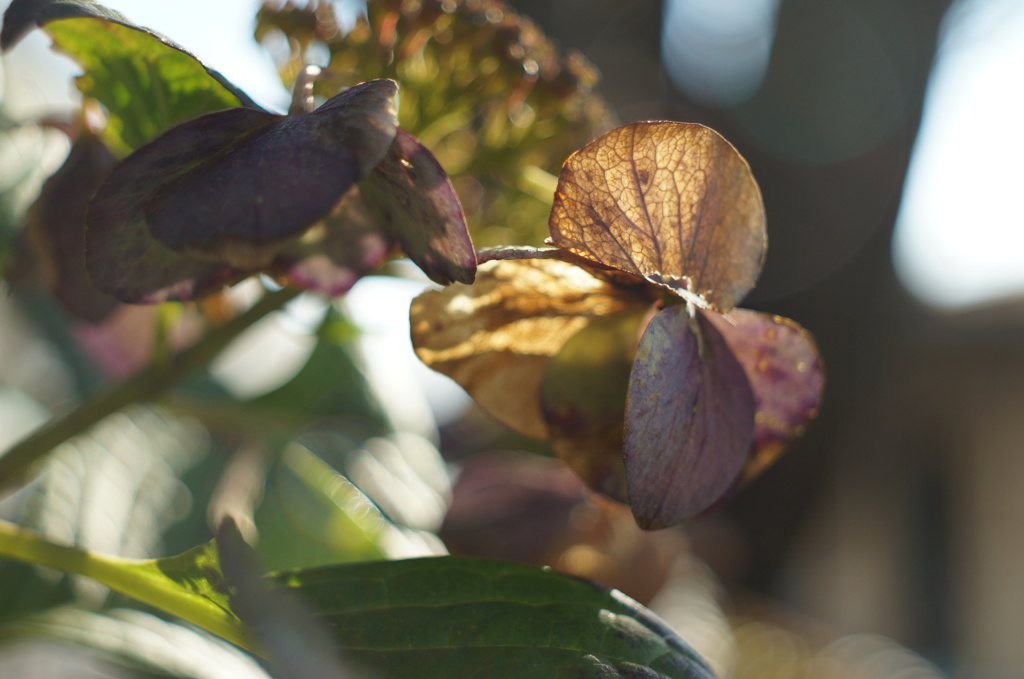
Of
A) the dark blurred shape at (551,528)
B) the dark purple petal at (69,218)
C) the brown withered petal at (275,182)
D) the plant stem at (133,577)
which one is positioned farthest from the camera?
the dark blurred shape at (551,528)

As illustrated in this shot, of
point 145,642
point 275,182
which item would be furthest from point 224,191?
point 145,642

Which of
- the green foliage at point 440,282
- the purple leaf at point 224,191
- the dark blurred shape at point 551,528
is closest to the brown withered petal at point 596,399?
the green foliage at point 440,282

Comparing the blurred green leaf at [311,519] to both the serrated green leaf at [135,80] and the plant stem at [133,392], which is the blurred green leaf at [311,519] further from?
the serrated green leaf at [135,80]

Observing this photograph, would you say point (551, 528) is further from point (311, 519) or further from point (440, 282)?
point (440, 282)

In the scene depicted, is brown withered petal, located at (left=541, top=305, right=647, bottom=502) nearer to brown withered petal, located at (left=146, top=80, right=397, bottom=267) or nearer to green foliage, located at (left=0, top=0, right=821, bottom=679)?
green foliage, located at (left=0, top=0, right=821, bottom=679)

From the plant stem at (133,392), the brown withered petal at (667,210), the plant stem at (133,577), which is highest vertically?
the brown withered petal at (667,210)

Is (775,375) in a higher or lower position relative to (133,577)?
higher
